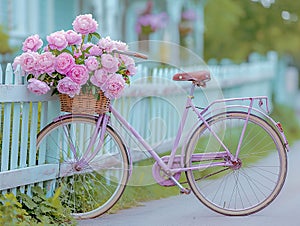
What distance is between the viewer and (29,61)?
19.5ft

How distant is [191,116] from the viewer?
6680 millimetres

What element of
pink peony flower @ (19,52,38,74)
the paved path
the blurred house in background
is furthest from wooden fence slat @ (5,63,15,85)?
the blurred house in background

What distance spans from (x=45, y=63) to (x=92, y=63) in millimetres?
354

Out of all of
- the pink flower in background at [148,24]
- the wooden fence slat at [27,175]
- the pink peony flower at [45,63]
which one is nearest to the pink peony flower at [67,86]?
the pink peony flower at [45,63]

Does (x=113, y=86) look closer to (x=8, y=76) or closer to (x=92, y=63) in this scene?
(x=92, y=63)

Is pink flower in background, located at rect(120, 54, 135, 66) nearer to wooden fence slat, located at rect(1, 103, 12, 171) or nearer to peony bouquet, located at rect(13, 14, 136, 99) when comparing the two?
peony bouquet, located at rect(13, 14, 136, 99)

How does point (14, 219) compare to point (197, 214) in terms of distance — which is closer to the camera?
point (14, 219)

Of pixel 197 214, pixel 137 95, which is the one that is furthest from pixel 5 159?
pixel 137 95

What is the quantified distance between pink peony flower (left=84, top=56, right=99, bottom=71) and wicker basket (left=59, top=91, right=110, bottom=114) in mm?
205

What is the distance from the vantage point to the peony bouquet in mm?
5957

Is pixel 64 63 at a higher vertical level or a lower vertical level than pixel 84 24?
lower

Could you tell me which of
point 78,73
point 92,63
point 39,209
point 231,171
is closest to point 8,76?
point 78,73

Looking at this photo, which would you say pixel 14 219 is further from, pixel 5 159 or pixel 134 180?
pixel 134 180

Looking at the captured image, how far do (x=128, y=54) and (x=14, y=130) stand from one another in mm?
1030
